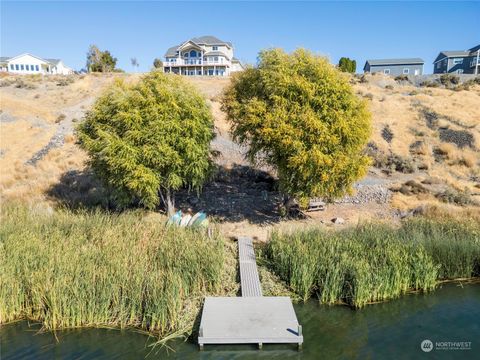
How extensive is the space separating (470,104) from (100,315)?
4362 centimetres

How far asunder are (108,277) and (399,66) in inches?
2728

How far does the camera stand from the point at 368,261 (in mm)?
13258

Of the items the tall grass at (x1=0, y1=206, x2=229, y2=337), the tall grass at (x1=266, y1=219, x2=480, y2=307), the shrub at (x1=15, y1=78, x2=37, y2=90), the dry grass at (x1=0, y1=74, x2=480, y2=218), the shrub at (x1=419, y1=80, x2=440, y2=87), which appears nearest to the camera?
the tall grass at (x1=0, y1=206, x2=229, y2=337)

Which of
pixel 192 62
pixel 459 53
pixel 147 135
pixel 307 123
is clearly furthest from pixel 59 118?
pixel 459 53

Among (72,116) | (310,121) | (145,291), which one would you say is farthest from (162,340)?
(72,116)

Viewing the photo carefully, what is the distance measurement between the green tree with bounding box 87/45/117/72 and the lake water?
5859 cm

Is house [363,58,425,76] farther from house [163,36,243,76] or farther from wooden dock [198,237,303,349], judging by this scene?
wooden dock [198,237,303,349]

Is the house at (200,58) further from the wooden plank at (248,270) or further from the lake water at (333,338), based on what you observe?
the lake water at (333,338)

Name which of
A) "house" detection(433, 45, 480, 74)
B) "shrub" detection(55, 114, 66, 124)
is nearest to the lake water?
"shrub" detection(55, 114, 66, 124)

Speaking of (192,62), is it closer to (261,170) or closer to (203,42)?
(203,42)

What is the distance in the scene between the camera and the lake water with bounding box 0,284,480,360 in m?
9.86

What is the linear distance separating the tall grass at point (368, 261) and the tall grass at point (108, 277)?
2777 mm

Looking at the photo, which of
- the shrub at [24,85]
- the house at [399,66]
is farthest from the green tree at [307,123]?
the house at [399,66]

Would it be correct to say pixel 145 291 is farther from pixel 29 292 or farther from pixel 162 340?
pixel 29 292
